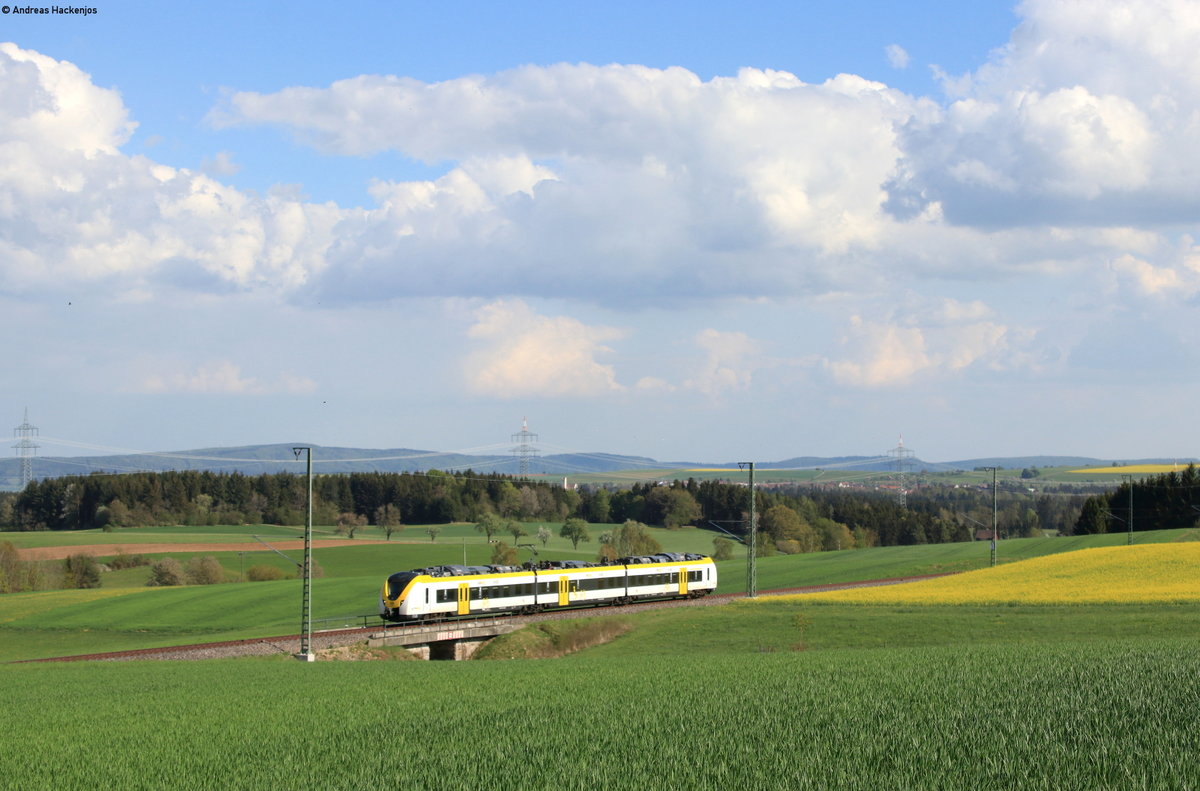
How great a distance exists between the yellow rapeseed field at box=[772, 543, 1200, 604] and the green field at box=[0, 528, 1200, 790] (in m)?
10.1

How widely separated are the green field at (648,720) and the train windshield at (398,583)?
13.7 metres

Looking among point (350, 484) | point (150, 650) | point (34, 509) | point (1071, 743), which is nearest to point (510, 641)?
point (150, 650)

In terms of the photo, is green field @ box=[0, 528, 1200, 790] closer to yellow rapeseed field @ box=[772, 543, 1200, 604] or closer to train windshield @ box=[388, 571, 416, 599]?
yellow rapeseed field @ box=[772, 543, 1200, 604]

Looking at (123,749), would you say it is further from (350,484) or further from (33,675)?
(350,484)

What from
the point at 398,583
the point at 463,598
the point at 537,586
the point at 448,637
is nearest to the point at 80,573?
the point at 398,583

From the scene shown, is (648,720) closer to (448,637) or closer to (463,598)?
(448,637)

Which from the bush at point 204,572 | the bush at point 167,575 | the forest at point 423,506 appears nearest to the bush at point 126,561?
the bush at point 204,572

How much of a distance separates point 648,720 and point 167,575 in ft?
294

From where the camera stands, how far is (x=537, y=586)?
59.8 metres

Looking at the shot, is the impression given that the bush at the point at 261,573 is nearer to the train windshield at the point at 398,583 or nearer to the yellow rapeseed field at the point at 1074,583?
the train windshield at the point at 398,583

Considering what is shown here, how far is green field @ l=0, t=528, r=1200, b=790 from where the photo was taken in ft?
40.2

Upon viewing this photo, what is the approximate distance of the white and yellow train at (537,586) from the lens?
55156mm

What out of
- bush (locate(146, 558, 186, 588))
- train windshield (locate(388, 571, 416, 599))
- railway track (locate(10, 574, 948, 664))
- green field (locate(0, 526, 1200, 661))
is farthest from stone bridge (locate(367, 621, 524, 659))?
bush (locate(146, 558, 186, 588))

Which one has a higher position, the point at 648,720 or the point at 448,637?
the point at 648,720
